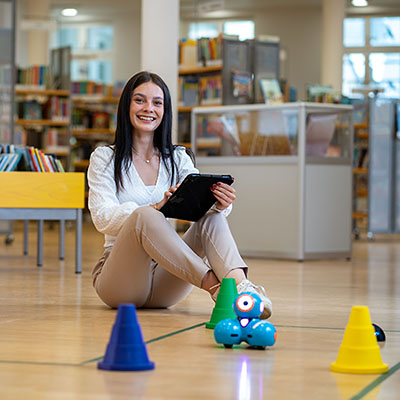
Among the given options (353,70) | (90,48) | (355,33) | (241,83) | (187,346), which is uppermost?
(355,33)

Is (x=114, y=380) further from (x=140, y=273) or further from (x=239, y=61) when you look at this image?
(x=239, y=61)

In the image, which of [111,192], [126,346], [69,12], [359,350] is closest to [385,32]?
[69,12]

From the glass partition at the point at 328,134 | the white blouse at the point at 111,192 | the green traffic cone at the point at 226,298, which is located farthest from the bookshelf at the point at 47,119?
the green traffic cone at the point at 226,298

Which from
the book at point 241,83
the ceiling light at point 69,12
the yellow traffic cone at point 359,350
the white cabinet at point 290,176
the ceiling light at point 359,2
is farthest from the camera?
the ceiling light at point 69,12

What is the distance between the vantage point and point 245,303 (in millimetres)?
2305

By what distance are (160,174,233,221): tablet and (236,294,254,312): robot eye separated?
1.74 ft

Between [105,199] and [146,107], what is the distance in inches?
14.3

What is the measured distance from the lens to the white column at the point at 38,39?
13914 mm

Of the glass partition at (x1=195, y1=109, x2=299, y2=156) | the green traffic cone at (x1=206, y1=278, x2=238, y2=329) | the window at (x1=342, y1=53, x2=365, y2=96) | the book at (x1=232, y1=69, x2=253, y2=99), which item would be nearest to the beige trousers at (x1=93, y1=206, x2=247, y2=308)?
the green traffic cone at (x1=206, y1=278, x2=238, y2=329)

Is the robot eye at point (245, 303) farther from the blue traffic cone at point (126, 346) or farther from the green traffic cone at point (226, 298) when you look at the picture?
the blue traffic cone at point (126, 346)

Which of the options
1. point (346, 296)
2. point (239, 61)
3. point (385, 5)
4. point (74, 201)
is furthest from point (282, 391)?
point (385, 5)

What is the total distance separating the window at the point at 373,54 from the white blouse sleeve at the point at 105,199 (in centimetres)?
1257

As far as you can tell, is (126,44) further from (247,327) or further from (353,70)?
(247,327)

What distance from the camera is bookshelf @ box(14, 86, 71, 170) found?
33.2ft
